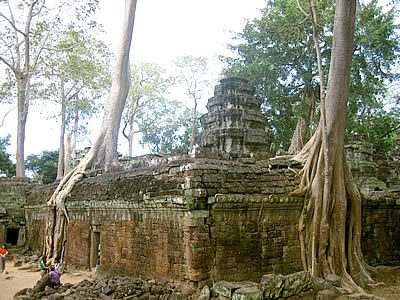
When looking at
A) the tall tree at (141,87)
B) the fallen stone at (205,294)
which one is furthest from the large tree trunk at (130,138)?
the fallen stone at (205,294)

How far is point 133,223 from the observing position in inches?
313

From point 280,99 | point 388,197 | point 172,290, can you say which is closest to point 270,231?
point 172,290

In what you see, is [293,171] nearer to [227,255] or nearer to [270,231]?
[270,231]

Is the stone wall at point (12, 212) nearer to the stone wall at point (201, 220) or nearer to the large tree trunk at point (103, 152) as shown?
the large tree trunk at point (103, 152)

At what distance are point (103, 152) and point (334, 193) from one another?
280 inches

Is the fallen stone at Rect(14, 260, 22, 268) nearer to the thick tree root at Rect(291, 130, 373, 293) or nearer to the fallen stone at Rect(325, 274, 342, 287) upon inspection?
the thick tree root at Rect(291, 130, 373, 293)

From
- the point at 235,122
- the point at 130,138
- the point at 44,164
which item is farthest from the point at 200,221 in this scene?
the point at 130,138

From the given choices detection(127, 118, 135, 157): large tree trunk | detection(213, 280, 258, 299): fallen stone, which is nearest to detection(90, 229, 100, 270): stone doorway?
detection(213, 280, 258, 299): fallen stone

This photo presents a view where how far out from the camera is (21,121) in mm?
19516

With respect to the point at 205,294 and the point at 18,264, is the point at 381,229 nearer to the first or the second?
the point at 205,294

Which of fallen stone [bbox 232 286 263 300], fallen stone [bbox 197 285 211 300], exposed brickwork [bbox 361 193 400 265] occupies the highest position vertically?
exposed brickwork [bbox 361 193 400 265]

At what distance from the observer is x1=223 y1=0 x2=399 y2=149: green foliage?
1694 centimetres

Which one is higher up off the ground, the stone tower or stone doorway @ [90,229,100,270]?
the stone tower

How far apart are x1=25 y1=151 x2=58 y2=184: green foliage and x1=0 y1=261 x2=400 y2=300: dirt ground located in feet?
55.2
